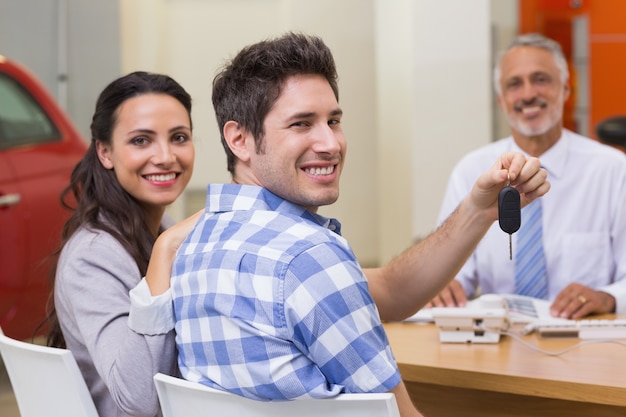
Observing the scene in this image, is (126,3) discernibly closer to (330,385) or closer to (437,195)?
(437,195)

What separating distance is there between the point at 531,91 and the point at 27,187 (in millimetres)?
2103

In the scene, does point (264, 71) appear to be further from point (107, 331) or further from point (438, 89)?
point (438, 89)

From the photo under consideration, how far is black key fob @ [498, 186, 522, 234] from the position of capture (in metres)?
1.80

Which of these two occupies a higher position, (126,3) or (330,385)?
(126,3)

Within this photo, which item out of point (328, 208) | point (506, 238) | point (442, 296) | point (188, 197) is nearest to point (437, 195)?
point (328, 208)

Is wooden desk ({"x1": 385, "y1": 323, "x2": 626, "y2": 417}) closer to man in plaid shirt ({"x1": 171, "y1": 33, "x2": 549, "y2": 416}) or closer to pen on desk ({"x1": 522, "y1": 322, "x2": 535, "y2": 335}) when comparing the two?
pen on desk ({"x1": 522, "y1": 322, "x2": 535, "y2": 335})

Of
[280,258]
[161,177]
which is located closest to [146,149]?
[161,177]

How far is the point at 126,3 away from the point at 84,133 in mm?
722

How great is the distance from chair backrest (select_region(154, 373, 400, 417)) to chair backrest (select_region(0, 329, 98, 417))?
26cm

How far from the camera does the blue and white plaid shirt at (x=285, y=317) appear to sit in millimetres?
1438

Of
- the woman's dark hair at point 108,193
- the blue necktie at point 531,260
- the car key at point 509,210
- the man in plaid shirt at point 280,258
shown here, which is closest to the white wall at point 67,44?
the woman's dark hair at point 108,193

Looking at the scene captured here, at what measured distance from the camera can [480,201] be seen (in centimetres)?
197

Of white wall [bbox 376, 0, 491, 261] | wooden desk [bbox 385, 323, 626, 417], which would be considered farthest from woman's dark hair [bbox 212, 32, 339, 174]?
white wall [bbox 376, 0, 491, 261]

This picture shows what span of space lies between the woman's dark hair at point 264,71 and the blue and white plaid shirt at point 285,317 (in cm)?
20
